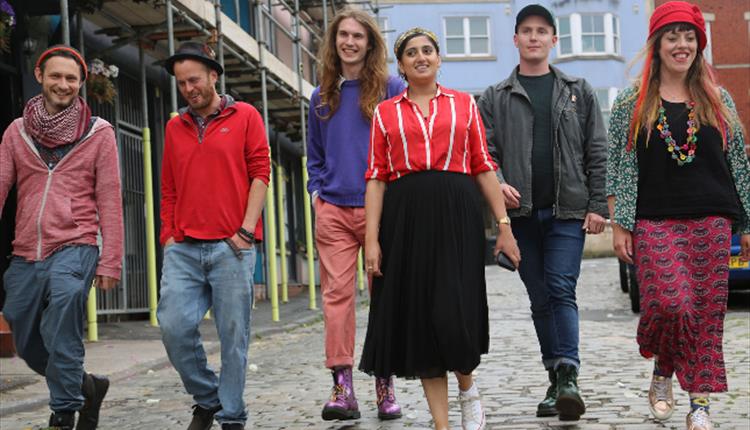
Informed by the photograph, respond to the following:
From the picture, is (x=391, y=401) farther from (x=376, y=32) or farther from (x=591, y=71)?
(x=591, y=71)

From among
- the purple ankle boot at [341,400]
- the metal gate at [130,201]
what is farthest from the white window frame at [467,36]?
the purple ankle boot at [341,400]

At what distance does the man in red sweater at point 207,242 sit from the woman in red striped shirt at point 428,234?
2.01ft

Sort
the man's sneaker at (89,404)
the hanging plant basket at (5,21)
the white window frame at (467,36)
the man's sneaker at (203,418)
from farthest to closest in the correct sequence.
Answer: the white window frame at (467,36) < the hanging plant basket at (5,21) < the man's sneaker at (89,404) < the man's sneaker at (203,418)

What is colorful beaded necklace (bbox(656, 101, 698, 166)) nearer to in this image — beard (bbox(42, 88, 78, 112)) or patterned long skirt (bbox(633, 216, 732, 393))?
patterned long skirt (bbox(633, 216, 732, 393))

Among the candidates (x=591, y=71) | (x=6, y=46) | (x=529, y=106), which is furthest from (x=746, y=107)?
(x=529, y=106)

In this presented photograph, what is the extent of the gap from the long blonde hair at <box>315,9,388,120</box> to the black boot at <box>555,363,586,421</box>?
1.62m

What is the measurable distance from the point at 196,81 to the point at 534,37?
5.79ft

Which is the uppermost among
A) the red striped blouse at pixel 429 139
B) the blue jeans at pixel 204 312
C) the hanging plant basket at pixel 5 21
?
the hanging plant basket at pixel 5 21

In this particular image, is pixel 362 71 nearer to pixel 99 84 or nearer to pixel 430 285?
pixel 430 285

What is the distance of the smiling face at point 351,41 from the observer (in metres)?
6.22

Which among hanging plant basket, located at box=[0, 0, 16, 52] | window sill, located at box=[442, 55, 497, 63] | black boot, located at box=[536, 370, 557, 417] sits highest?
window sill, located at box=[442, 55, 497, 63]

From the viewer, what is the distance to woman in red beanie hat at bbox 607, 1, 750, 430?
5.34 m

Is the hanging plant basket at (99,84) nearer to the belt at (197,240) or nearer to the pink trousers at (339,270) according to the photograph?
the pink trousers at (339,270)

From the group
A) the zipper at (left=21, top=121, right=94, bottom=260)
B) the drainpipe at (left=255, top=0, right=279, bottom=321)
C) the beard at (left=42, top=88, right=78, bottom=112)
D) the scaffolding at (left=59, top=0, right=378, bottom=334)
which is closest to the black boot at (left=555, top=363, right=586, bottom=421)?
the zipper at (left=21, top=121, right=94, bottom=260)
